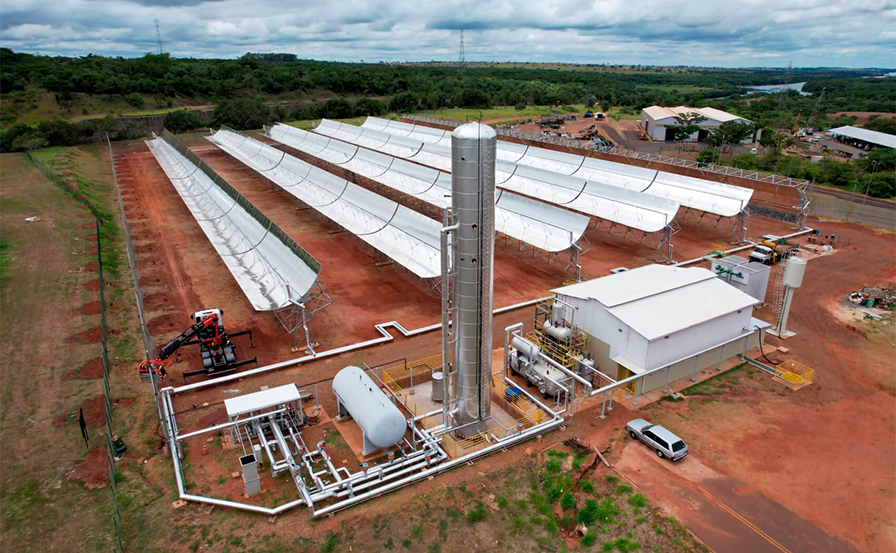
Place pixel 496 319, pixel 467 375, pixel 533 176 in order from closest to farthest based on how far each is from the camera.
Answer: pixel 467 375 < pixel 496 319 < pixel 533 176

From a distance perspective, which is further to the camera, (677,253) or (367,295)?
(677,253)

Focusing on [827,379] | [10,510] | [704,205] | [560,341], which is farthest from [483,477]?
[704,205]

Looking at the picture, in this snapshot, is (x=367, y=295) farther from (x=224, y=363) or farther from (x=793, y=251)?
(x=793, y=251)

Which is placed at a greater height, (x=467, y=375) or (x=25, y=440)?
(x=467, y=375)

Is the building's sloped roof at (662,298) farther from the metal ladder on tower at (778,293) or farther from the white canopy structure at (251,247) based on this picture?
the white canopy structure at (251,247)

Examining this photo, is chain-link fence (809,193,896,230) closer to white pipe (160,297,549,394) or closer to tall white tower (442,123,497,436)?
white pipe (160,297,549,394)

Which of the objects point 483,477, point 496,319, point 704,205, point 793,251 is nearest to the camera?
point 483,477

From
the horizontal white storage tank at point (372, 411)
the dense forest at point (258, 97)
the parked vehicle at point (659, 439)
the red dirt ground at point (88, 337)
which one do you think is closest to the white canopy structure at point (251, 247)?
the red dirt ground at point (88, 337)
